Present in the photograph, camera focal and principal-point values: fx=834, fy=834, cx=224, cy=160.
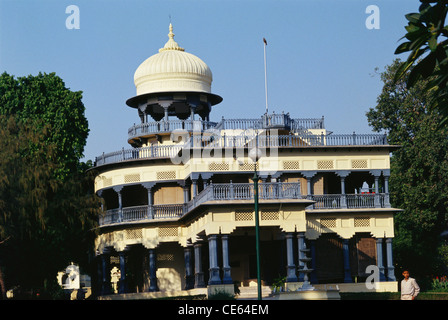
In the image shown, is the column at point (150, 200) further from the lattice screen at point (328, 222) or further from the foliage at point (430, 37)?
the foliage at point (430, 37)

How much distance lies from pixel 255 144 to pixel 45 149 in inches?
489

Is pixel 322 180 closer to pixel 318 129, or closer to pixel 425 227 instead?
pixel 318 129

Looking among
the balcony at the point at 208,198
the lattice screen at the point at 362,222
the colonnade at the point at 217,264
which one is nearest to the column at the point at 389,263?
the colonnade at the point at 217,264

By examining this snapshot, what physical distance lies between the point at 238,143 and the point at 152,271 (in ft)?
31.9

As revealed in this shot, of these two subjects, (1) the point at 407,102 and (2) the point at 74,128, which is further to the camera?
(1) the point at 407,102

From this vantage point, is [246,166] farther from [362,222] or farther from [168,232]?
[362,222]

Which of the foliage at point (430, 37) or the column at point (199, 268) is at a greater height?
the foliage at point (430, 37)

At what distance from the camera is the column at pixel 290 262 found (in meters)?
43.8

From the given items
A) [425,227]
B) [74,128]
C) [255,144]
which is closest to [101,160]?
[74,128]

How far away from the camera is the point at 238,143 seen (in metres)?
50.5

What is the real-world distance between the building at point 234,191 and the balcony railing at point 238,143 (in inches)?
2.5

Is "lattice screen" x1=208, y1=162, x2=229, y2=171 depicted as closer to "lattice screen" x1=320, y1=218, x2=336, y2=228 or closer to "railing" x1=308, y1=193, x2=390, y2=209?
"railing" x1=308, y1=193, x2=390, y2=209

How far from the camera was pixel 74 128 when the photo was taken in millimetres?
56062
